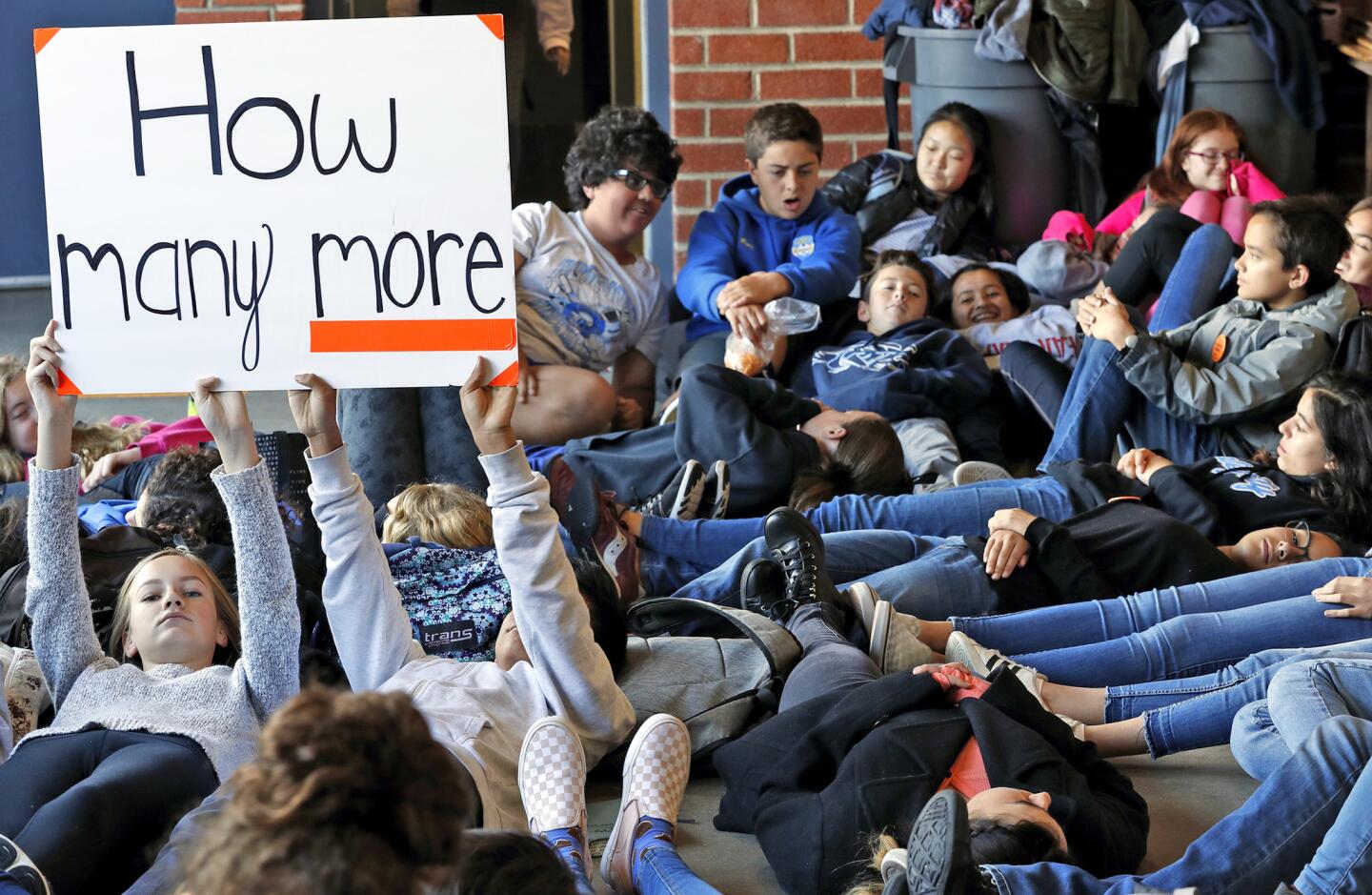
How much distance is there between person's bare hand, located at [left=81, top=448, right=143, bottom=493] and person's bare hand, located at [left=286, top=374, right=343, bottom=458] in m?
1.75

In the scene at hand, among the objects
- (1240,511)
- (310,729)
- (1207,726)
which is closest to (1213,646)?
(1207,726)

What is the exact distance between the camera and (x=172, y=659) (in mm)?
2480

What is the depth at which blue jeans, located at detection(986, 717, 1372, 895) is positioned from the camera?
6.23ft

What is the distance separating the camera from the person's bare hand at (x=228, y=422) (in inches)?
88.6

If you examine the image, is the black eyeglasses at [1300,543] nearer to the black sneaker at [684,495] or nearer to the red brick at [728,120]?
the black sneaker at [684,495]

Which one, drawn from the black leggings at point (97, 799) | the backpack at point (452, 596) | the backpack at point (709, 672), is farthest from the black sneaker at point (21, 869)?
the backpack at point (709, 672)

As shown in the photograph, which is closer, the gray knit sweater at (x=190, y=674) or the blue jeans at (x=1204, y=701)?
the gray knit sweater at (x=190, y=674)

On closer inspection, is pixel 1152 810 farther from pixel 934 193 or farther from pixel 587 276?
pixel 934 193

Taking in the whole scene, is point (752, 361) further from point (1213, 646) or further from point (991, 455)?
point (1213, 646)

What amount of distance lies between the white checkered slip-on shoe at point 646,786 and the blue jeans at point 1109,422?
1822mm

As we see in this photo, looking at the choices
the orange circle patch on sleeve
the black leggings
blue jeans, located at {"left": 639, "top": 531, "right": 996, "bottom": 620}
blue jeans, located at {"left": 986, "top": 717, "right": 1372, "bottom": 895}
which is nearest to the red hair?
the orange circle patch on sleeve

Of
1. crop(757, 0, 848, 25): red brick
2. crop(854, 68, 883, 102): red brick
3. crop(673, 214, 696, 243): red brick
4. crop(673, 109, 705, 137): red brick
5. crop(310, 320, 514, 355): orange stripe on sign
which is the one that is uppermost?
crop(757, 0, 848, 25): red brick

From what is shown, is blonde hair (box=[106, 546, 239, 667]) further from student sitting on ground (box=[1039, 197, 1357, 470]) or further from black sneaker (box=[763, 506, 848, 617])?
student sitting on ground (box=[1039, 197, 1357, 470])

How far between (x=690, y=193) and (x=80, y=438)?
9.07 feet
